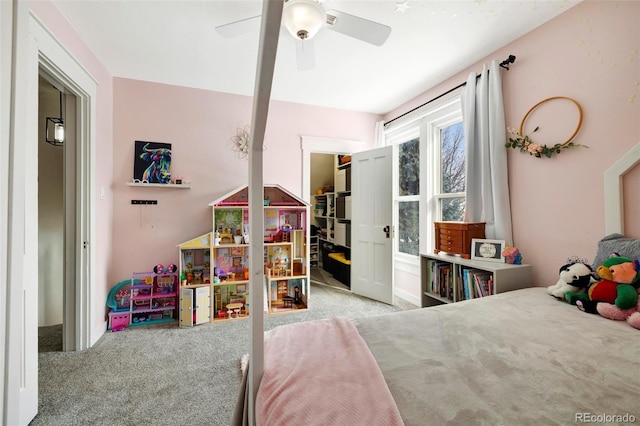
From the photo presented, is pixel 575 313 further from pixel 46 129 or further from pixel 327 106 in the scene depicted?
pixel 46 129

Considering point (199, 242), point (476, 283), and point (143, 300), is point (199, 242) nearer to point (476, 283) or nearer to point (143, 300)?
point (143, 300)

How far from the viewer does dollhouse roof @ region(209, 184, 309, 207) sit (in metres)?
2.96

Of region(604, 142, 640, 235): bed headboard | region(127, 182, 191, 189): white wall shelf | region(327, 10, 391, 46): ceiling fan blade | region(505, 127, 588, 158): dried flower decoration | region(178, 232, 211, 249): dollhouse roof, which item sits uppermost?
region(327, 10, 391, 46): ceiling fan blade

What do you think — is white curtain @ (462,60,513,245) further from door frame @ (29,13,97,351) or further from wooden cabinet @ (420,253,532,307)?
door frame @ (29,13,97,351)

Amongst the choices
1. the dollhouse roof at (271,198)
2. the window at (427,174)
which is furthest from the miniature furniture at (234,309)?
the window at (427,174)

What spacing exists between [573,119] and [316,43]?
1987 millimetres

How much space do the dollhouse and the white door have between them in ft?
2.81

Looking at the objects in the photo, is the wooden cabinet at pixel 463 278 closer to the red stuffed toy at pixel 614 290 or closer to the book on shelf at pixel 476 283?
the book on shelf at pixel 476 283

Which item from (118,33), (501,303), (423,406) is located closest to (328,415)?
(423,406)

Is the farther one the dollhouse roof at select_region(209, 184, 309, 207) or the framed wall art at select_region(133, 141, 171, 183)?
the dollhouse roof at select_region(209, 184, 309, 207)

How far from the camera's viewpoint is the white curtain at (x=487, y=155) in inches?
89.0

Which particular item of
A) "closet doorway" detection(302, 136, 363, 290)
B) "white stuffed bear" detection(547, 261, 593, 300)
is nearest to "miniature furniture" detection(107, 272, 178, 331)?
"closet doorway" detection(302, 136, 363, 290)

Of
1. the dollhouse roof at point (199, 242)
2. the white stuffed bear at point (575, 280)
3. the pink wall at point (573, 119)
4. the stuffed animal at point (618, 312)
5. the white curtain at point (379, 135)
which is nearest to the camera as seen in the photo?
the stuffed animal at point (618, 312)

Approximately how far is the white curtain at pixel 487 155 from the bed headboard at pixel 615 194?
2.06 ft
